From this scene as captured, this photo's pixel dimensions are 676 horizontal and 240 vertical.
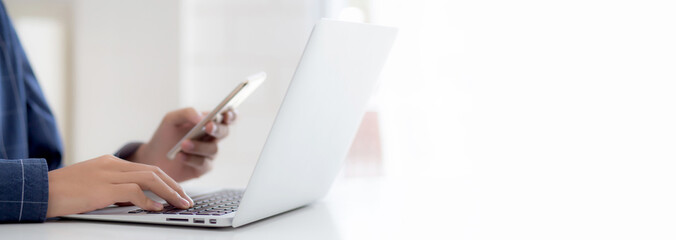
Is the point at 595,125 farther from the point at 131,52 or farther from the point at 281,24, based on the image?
the point at 131,52

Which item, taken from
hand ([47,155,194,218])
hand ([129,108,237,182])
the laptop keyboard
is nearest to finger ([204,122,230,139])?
hand ([129,108,237,182])

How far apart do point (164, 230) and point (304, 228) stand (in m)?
0.14

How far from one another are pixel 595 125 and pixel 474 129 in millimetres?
561

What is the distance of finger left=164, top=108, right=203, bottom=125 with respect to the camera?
1.15 m

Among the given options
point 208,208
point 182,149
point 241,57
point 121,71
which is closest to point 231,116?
point 182,149

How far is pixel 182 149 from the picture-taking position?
1131 mm

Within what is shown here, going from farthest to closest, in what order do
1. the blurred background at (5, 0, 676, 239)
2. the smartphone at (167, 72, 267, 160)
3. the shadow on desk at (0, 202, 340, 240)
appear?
the blurred background at (5, 0, 676, 239), the smartphone at (167, 72, 267, 160), the shadow on desk at (0, 202, 340, 240)

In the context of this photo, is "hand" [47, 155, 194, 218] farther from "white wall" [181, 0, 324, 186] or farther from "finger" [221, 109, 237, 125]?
"white wall" [181, 0, 324, 186]

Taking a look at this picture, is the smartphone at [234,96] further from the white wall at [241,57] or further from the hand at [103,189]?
the white wall at [241,57]

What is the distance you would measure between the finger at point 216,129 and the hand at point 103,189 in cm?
43

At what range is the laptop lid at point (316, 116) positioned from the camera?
1.78 feet

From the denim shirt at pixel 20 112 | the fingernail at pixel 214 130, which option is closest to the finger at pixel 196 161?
the fingernail at pixel 214 130

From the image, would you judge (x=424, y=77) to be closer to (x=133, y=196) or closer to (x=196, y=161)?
(x=196, y=161)

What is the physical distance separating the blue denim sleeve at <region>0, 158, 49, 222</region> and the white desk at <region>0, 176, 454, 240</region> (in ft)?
0.04
